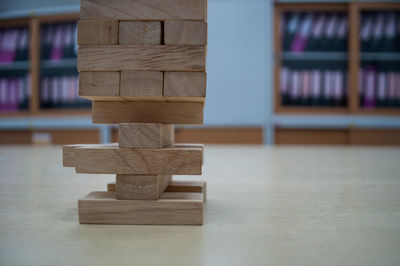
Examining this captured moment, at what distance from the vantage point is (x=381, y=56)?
10.4 ft

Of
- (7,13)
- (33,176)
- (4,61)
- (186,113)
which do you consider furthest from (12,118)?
(186,113)

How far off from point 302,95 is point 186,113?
9.20 ft

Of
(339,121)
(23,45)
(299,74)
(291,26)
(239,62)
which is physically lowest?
(339,121)

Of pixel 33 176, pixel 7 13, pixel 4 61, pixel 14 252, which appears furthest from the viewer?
pixel 4 61

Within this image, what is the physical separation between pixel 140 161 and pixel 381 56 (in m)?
3.33

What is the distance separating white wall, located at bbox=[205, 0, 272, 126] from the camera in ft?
10.3

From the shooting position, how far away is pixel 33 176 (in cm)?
115

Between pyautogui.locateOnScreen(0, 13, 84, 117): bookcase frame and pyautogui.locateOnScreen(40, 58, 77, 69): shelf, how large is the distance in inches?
2.3

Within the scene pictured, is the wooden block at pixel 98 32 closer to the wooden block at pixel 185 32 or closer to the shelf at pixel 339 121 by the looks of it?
the wooden block at pixel 185 32

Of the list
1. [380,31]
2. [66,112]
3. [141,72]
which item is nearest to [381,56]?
[380,31]

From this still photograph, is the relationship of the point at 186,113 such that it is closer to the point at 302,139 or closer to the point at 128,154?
the point at 128,154

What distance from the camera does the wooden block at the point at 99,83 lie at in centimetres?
64

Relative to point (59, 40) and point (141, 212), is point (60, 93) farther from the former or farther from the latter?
point (141, 212)

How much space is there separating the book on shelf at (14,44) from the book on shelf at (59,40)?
0.25 m
